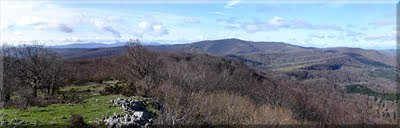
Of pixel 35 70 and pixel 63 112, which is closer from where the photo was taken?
pixel 63 112

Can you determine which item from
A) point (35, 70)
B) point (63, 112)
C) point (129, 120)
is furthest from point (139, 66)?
point (129, 120)

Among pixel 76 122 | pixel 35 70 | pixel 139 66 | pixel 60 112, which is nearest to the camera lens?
pixel 76 122

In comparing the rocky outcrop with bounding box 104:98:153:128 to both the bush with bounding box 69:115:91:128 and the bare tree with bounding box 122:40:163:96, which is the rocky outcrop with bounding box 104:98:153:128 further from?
the bare tree with bounding box 122:40:163:96

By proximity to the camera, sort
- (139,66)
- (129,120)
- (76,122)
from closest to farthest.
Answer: (76,122), (129,120), (139,66)

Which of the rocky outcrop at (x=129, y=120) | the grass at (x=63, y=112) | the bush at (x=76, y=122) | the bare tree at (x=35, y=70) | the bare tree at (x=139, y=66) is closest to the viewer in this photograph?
the bush at (x=76, y=122)

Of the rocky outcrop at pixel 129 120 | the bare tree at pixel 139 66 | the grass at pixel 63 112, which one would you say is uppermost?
the bare tree at pixel 139 66

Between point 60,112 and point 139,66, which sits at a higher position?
point 139,66

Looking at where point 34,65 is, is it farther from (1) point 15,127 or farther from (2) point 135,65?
(1) point 15,127

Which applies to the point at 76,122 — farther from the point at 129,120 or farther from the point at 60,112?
the point at 60,112

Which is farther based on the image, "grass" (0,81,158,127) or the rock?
the rock

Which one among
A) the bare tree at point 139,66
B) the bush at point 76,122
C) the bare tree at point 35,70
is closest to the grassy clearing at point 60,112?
the bush at point 76,122

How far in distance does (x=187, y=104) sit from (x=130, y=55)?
2779 centimetres

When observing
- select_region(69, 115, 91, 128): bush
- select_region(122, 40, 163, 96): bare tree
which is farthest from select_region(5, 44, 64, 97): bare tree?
select_region(69, 115, 91, 128): bush

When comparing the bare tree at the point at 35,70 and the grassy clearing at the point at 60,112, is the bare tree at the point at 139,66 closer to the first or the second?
the bare tree at the point at 35,70
